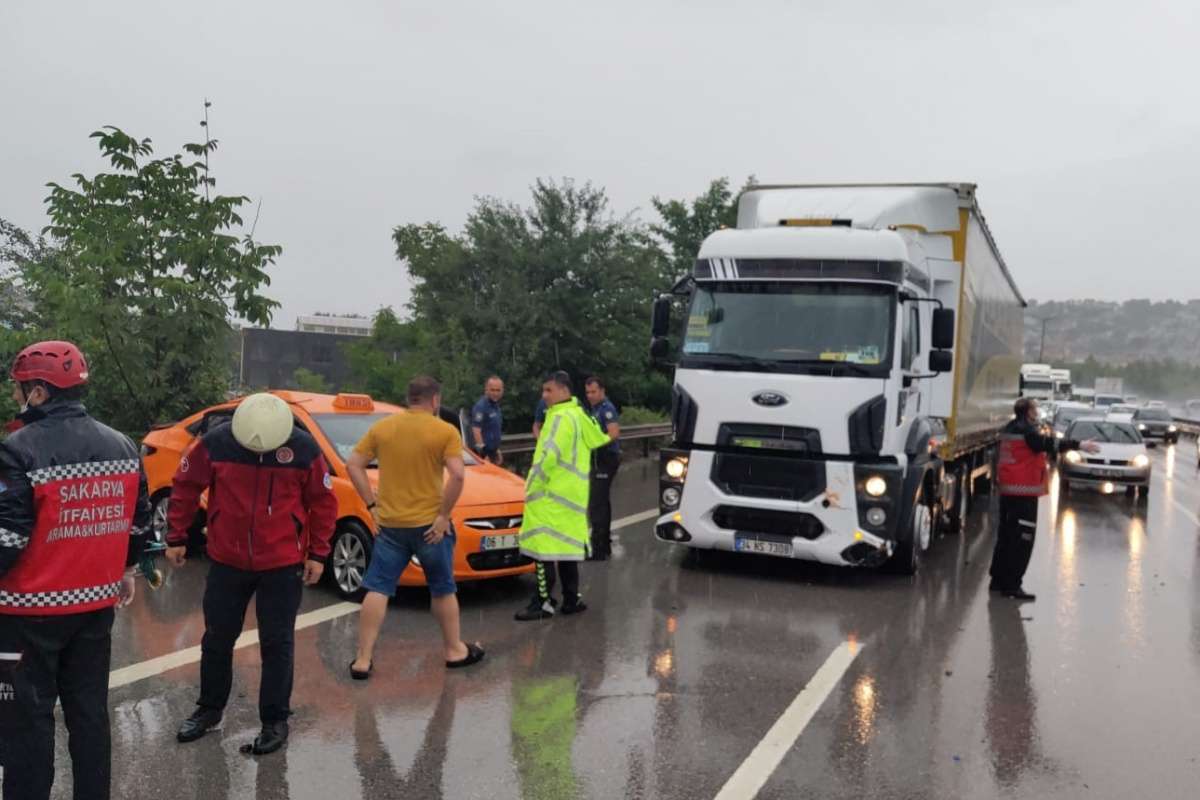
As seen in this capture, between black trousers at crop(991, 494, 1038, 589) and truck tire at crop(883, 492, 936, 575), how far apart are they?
2.41 ft

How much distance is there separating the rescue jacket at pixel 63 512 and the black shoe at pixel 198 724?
1358 mm

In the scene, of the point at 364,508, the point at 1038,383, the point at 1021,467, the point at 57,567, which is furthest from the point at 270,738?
the point at 1038,383

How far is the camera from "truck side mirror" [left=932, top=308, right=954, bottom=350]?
9.16 m

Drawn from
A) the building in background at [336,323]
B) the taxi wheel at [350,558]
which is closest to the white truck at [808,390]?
Result: the taxi wheel at [350,558]

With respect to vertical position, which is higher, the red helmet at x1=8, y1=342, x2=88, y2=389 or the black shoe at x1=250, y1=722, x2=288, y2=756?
the red helmet at x1=8, y1=342, x2=88, y2=389

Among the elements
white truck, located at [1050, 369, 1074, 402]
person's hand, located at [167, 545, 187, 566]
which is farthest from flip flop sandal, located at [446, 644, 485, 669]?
white truck, located at [1050, 369, 1074, 402]

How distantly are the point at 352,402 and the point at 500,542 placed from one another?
212cm

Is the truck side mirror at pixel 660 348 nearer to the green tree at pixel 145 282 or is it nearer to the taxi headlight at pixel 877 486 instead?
the taxi headlight at pixel 877 486

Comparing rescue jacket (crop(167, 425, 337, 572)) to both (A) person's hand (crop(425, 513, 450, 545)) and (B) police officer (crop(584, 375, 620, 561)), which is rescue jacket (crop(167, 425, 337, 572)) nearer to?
(A) person's hand (crop(425, 513, 450, 545))

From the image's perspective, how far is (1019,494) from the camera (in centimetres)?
892

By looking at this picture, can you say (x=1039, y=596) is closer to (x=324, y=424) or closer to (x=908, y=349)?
(x=908, y=349)

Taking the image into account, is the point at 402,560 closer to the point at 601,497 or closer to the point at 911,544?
the point at 601,497

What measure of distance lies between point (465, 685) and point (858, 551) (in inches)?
160

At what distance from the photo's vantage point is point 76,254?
10148mm
